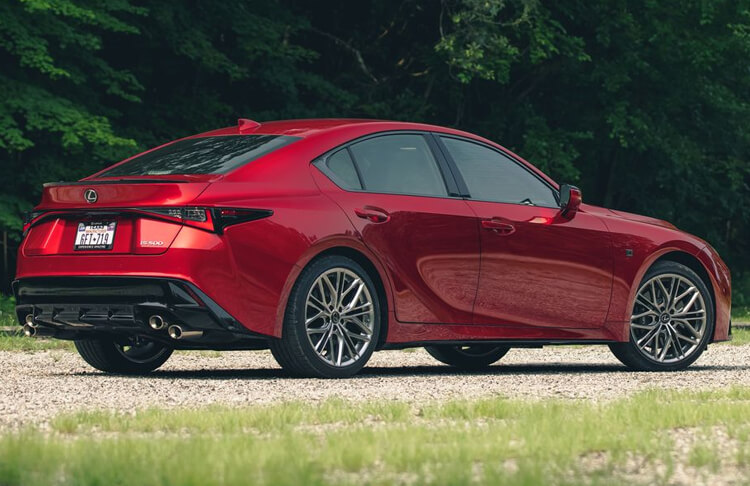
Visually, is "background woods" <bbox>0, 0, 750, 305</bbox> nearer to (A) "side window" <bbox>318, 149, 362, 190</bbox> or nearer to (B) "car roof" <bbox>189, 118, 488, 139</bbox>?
(B) "car roof" <bbox>189, 118, 488, 139</bbox>

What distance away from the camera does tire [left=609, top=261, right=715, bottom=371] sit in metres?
10.4

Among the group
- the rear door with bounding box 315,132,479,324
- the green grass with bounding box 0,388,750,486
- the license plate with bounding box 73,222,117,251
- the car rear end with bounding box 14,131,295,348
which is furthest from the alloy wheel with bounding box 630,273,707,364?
the license plate with bounding box 73,222,117,251

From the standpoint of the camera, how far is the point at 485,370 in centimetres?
1070

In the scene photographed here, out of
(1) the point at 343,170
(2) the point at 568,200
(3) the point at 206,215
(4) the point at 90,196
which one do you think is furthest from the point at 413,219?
(4) the point at 90,196

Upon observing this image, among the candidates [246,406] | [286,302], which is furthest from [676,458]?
[286,302]

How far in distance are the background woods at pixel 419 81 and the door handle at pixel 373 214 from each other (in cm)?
1348

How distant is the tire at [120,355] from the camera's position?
31.7ft

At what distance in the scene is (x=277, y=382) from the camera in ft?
28.3

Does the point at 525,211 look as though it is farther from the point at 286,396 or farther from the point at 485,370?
the point at 286,396

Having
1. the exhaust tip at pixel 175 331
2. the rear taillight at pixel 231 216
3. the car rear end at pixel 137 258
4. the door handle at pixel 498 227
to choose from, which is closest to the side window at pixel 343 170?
the car rear end at pixel 137 258

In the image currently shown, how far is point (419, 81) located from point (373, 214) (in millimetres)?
22300

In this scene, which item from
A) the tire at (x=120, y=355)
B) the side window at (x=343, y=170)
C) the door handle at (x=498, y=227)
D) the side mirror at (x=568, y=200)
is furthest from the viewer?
the side mirror at (x=568, y=200)

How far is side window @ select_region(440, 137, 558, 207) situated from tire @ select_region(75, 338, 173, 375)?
2.45 m

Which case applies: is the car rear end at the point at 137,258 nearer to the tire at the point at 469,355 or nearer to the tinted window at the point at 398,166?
the tinted window at the point at 398,166
